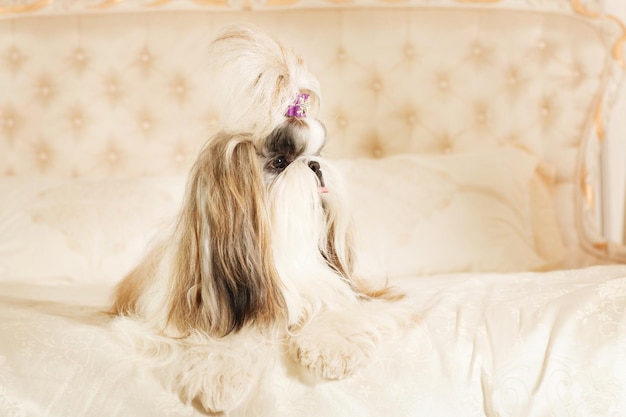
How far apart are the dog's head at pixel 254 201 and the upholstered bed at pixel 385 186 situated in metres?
0.16

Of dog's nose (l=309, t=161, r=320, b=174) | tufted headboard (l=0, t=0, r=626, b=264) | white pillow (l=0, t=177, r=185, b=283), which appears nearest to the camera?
dog's nose (l=309, t=161, r=320, b=174)

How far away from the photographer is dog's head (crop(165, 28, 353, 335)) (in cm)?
136

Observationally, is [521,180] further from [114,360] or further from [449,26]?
[114,360]

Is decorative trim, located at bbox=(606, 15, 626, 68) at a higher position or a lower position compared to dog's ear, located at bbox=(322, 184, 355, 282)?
higher

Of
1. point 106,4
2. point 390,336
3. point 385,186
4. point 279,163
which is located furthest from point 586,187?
point 106,4

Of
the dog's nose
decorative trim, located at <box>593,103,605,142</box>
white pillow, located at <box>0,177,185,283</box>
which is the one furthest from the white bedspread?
decorative trim, located at <box>593,103,605,142</box>

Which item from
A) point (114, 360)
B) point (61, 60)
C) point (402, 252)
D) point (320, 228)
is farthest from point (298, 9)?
point (114, 360)

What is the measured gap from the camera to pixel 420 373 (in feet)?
4.53

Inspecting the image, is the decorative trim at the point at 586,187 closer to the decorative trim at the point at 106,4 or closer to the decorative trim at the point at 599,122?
the decorative trim at the point at 599,122

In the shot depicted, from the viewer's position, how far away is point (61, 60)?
2949 millimetres

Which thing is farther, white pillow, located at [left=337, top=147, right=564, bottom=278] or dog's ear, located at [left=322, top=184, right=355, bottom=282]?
white pillow, located at [left=337, top=147, right=564, bottom=278]

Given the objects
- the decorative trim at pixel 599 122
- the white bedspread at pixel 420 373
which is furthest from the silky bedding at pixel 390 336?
the decorative trim at pixel 599 122

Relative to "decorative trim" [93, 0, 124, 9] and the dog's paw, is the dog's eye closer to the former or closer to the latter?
the dog's paw

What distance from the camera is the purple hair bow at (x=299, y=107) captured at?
4.70 ft
